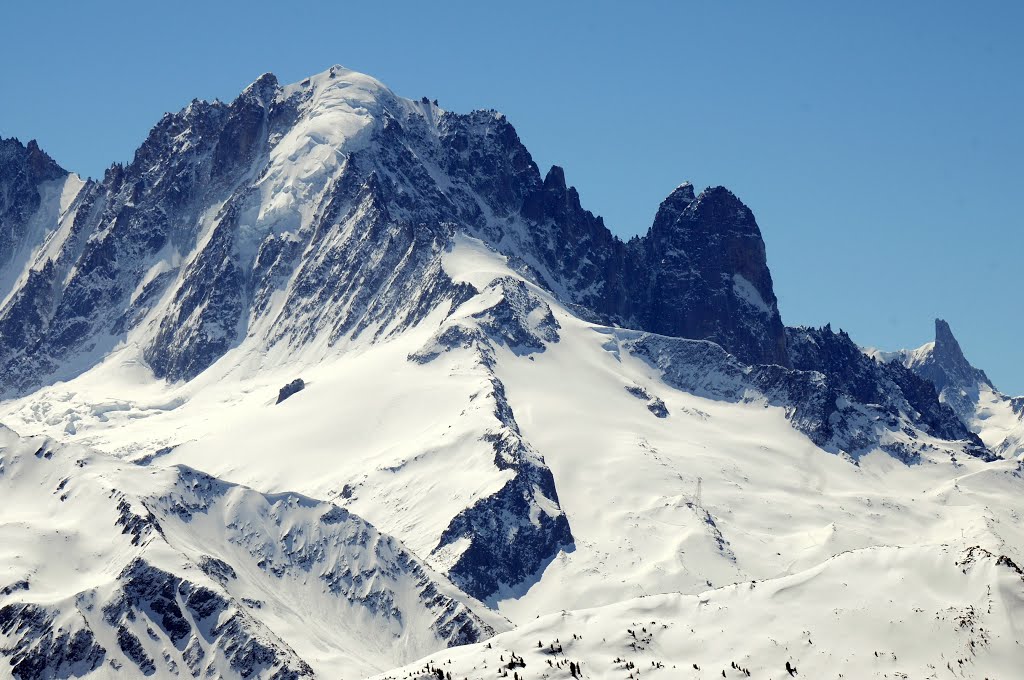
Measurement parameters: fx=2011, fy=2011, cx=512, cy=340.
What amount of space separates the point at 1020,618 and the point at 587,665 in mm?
42627

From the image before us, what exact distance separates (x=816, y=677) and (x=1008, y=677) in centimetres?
1801

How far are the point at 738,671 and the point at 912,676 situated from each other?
55.5ft

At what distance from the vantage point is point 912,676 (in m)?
191

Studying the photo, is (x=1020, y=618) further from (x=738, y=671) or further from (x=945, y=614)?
(x=738, y=671)

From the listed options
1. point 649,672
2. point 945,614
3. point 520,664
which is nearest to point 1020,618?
point 945,614

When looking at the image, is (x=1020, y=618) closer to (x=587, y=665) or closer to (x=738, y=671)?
(x=738, y=671)

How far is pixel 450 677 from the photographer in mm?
197750

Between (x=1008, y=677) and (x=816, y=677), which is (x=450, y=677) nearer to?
(x=816, y=677)

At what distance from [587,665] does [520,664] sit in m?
6.64

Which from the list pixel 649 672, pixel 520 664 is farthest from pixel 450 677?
pixel 649 672

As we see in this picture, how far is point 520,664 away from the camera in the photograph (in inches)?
7854

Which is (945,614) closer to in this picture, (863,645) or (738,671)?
(863,645)

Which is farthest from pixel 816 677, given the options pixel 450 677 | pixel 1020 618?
pixel 450 677

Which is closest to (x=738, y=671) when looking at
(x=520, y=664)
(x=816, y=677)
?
(x=816, y=677)
